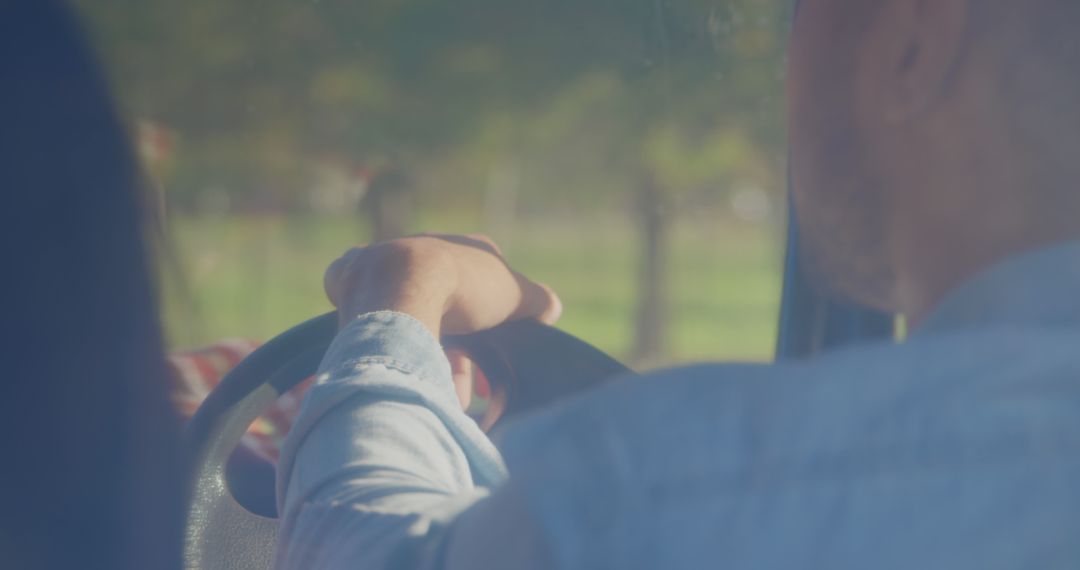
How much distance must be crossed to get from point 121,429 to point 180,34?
463 millimetres

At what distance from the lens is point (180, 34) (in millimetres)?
1290

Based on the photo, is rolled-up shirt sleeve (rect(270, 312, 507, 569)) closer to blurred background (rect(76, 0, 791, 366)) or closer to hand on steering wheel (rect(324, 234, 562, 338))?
hand on steering wheel (rect(324, 234, 562, 338))

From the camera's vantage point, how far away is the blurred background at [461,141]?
1.35 metres

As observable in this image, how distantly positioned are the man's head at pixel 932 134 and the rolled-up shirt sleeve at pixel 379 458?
0.44 m

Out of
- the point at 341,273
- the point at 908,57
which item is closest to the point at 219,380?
the point at 341,273

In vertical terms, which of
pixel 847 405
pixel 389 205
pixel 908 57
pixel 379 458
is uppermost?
pixel 908 57

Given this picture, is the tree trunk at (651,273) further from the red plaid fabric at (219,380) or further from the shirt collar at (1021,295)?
the shirt collar at (1021,295)

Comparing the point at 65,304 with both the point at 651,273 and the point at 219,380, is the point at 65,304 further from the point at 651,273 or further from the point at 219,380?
the point at 651,273

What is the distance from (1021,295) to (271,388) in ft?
3.65

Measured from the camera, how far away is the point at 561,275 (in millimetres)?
1684

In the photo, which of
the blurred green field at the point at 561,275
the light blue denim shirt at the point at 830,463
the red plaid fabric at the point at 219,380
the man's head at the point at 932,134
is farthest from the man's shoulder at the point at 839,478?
the red plaid fabric at the point at 219,380

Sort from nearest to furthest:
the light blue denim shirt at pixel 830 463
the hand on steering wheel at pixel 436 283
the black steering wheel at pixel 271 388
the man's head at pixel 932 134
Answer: the light blue denim shirt at pixel 830 463 → the man's head at pixel 932 134 → the hand on steering wheel at pixel 436 283 → the black steering wheel at pixel 271 388

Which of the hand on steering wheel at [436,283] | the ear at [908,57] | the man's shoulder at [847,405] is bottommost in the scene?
the man's shoulder at [847,405]

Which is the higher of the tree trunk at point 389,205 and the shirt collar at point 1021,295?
the tree trunk at point 389,205
